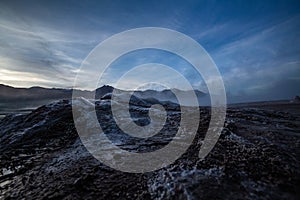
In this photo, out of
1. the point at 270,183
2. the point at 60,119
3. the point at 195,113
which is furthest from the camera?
the point at 195,113

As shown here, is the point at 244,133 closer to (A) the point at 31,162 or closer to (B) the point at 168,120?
(B) the point at 168,120

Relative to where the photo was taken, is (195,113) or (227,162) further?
(195,113)

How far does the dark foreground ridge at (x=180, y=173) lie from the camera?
10.0 feet

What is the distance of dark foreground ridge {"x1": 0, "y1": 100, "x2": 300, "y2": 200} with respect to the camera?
3062mm

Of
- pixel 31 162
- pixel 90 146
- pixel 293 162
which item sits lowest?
pixel 31 162

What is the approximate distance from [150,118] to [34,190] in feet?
19.4

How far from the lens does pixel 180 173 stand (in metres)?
3.70

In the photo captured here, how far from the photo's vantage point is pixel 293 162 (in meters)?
3.74

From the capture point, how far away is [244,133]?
5.93 metres

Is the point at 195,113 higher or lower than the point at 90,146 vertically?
higher

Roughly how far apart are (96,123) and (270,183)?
22.2 ft

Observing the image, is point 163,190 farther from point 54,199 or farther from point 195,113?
point 195,113

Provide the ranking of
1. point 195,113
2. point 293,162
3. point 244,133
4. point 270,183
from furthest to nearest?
point 195,113 → point 244,133 → point 293,162 → point 270,183

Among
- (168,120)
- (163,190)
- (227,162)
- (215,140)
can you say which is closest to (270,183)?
(227,162)
